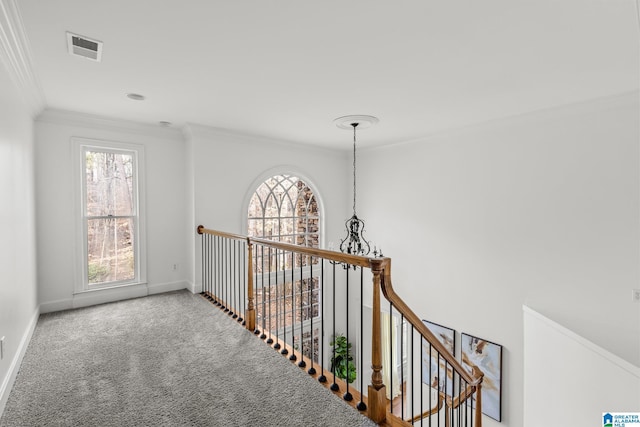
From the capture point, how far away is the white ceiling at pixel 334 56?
180 centimetres

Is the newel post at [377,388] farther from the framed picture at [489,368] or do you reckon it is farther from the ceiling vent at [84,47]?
the framed picture at [489,368]

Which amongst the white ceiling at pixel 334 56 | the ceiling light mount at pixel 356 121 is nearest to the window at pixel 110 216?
the white ceiling at pixel 334 56

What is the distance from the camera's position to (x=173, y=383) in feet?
7.07

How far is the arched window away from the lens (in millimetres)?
5152

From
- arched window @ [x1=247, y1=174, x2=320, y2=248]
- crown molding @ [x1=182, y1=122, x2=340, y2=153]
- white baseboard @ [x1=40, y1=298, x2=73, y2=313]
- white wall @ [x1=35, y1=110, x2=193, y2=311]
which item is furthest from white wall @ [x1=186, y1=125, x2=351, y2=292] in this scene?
white baseboard @ [x1=40, y1=298, x2=73, y2=313]

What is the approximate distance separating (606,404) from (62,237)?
18.8 feet

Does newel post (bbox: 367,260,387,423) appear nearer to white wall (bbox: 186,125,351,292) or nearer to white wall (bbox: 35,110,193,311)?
white wall (bbox: 186,125,351,292)

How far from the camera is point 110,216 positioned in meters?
4.02

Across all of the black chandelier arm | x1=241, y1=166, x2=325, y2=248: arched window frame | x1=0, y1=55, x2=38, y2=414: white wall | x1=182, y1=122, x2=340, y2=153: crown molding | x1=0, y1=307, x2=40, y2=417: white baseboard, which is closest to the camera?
x1=0, y1=307, x2=40, y2=417: white baseboard

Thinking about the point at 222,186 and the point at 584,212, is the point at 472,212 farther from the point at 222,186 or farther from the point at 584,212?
the point at 222,186

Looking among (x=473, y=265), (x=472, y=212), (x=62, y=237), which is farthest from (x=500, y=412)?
(x=62, y=237)

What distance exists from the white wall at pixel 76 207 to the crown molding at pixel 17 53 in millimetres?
672

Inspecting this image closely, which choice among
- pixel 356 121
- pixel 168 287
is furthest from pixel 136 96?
pixel 168 287

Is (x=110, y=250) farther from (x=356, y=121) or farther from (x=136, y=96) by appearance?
(x=356, y=121)
